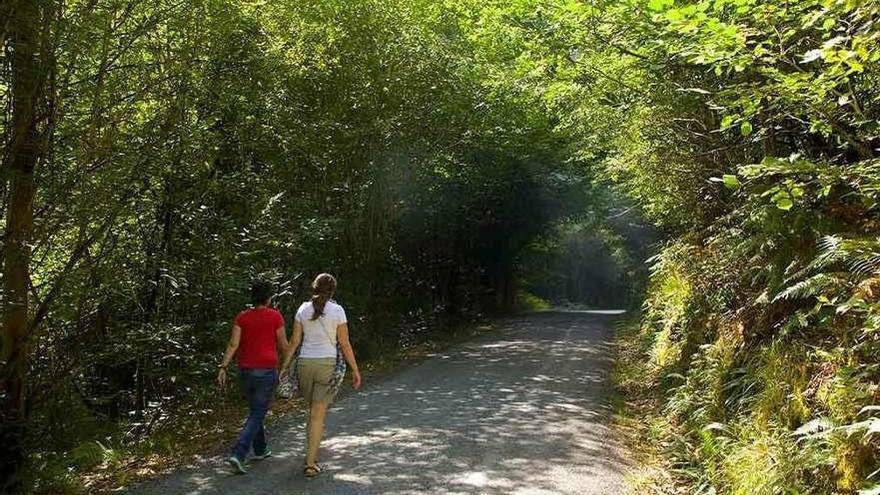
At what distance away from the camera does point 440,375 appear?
12500 mm

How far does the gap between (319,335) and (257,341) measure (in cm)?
69

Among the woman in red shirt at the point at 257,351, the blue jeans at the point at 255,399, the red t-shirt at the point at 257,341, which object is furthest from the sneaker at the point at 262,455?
the red t-shirt at the point at 257,341

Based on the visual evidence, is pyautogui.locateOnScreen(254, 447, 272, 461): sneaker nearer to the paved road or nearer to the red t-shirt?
the paved road

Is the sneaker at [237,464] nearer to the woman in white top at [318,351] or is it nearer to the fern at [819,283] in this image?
the woman in white top at [318,351]

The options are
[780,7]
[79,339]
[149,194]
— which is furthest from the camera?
[149,194]

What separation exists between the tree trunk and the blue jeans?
1.92 m

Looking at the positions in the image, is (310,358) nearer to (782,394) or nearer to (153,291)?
(153,291)

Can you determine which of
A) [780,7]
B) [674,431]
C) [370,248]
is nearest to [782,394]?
[674,431]

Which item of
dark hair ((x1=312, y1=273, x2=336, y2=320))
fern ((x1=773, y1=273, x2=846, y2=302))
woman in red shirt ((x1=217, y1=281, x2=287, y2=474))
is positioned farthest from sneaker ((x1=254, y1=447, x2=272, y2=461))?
fern ((x1=773, y1=273, x2=846, y2=302))

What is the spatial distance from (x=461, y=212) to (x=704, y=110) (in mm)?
14897

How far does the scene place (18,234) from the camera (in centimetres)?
604

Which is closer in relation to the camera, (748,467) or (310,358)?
(748,467)

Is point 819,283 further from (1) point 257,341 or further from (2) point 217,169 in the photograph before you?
(2) point 217,169

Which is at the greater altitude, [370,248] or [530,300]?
[370,248]
